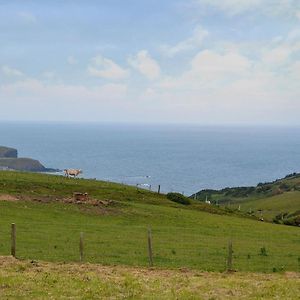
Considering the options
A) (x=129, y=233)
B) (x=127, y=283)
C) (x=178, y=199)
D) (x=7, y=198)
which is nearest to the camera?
(x=127, y=283)

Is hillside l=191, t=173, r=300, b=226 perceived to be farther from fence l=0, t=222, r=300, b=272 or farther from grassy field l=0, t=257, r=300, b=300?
grassy field l=0, t=257, r=300, b=300

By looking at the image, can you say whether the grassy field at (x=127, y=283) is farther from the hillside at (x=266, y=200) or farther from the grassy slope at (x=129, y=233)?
the hillside at (x=266, y=200)

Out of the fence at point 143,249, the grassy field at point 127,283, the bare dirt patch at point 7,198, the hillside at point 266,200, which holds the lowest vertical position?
the hillside at point 266,200

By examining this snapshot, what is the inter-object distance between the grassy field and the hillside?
2040 inches

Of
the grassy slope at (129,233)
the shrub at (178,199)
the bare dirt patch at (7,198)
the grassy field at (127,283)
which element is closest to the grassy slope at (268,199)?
the shrub at (178,199)

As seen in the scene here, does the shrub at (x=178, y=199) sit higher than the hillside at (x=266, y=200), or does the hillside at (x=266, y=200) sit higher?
the shrub at (x=178, y=199)

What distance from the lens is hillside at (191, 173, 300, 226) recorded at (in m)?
92.3

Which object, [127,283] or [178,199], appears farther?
[178,199]

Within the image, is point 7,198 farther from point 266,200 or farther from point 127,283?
point 266,200

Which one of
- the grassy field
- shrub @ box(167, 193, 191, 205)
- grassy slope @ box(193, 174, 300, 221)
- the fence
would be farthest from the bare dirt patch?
grassy slope @ box(193, 174, 300, 221)

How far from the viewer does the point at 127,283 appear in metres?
18.5

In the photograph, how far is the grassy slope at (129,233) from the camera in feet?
88.9

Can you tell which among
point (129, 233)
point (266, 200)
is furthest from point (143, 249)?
point (266, 200)

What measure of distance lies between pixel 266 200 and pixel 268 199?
0.87 metres
